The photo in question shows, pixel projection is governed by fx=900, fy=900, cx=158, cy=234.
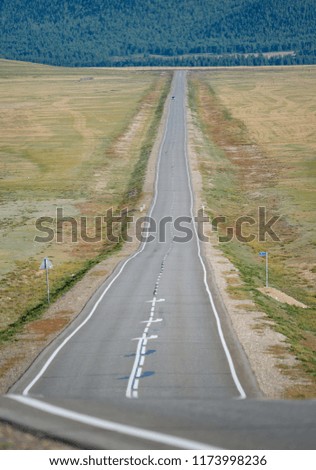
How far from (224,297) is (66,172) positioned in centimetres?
6420

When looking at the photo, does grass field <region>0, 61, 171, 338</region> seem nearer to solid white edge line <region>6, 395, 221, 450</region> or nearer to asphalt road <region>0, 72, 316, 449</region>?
asphalt road <region>0, 72, 316, 449</region>

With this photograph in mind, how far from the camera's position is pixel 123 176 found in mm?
102000

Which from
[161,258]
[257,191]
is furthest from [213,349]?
[257,191]

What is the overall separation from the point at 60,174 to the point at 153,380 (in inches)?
3035

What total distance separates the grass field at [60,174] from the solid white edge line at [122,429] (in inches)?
577

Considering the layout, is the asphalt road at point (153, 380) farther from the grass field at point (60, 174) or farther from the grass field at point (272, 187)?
the grass field at point (60, 174)

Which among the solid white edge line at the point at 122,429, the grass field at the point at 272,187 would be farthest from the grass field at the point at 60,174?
the solid white edge line at the point at 122,429

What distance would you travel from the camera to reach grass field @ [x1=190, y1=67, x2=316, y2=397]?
150ft

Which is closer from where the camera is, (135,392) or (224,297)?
(135,392)

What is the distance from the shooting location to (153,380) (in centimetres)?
2900

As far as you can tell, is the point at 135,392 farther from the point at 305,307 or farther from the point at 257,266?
the point at 257,266

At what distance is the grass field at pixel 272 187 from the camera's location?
4581 cm

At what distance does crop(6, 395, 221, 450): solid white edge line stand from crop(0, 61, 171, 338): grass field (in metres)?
14.7

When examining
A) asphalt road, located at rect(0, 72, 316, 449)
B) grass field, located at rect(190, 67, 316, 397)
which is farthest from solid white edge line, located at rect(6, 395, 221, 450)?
grass field, located at rect(190, 67, 316, 397)
